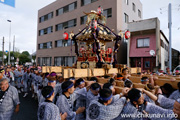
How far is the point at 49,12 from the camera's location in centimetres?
2234

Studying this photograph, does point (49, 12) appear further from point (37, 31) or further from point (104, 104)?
point (104, 104)

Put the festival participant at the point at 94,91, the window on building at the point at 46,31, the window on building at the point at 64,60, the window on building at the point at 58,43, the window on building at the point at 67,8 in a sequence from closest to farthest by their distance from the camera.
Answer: the festival participant at the point at 94,91
the window on building at the point at 64,60
the window on building at the point at 67,8
the window on building at the point at 58,43
the window on building at the point at 46,31

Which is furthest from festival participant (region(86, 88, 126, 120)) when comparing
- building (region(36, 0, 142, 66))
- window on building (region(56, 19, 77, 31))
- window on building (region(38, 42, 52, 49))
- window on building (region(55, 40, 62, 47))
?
window on building (region(38, 42, 52, 49))

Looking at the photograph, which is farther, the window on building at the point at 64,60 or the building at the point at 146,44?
the window on building at the point at 64,60

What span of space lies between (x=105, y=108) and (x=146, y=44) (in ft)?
42.0

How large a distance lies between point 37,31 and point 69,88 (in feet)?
84.0

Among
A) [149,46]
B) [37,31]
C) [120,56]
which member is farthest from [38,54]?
[149,46]

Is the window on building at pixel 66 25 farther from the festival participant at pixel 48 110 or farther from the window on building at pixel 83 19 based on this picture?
the festival participant at pixel 48 110

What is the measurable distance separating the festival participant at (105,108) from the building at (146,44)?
11464mm

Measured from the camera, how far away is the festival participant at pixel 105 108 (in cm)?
181

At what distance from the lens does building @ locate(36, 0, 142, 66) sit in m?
14.3

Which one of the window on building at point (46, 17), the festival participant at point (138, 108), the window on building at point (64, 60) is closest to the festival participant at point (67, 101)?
the festival participant at point (138, 108)

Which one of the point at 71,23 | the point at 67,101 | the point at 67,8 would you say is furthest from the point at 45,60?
the point at 67,101

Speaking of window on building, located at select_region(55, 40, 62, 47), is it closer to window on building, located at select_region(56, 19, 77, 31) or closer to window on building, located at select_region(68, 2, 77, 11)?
window on building, located at select_region(56, 19, 77, 31)
